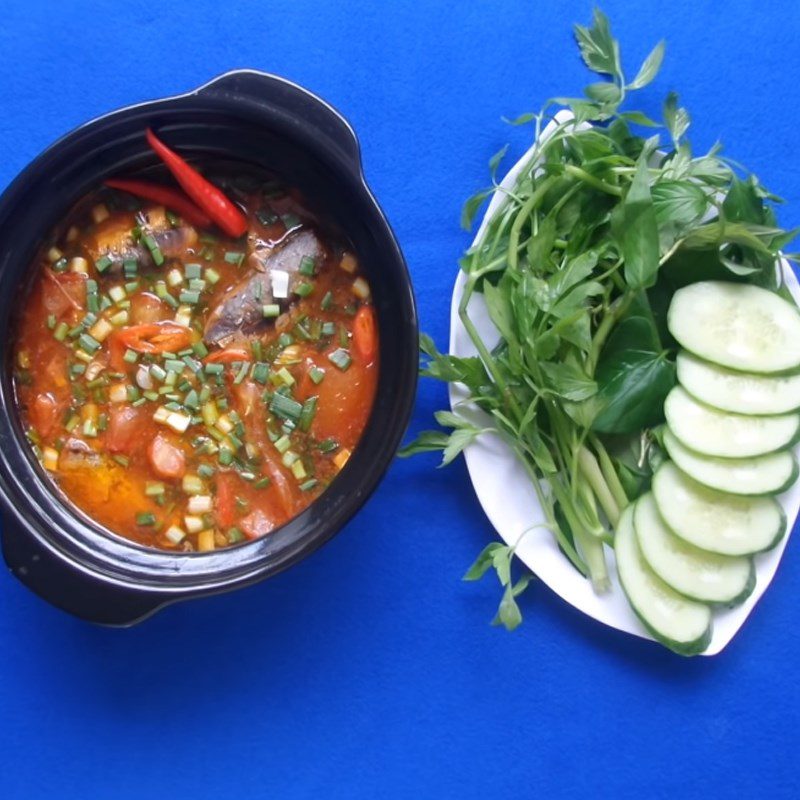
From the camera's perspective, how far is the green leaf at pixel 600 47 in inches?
72.7

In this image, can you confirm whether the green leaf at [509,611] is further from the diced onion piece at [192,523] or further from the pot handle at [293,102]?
the pot handle at [293,102]

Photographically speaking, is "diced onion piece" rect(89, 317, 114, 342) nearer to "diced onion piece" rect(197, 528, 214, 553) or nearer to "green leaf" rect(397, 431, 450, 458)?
"diced onion piece" rect(197, 528, 214, 553)

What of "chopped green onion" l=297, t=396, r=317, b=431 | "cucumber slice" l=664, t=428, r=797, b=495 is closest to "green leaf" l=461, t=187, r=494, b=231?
"chopped green onion" l=297, t=396, r=317, b=431

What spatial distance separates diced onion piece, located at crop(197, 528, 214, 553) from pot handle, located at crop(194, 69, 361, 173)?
2.38 ft

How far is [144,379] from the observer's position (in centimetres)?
174

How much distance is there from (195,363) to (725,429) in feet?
3.36

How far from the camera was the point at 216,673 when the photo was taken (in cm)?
202

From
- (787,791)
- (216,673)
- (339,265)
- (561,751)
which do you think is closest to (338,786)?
(216,673)

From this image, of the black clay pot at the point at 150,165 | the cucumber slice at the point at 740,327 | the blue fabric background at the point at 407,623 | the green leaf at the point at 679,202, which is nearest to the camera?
the black clay pot at the point at 150,165

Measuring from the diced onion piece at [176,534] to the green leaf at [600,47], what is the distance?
1.24 metres

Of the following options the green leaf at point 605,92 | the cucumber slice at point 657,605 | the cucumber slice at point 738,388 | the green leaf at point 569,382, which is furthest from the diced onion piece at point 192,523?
the green leaf at point 605,92

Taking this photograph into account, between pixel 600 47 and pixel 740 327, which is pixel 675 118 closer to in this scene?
pixel 600 47

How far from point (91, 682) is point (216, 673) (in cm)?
27

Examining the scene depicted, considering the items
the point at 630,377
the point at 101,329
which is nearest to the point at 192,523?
the point at 101,329
